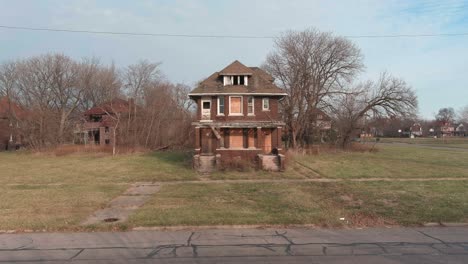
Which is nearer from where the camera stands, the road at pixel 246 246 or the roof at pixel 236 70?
the road at pixel 246 246

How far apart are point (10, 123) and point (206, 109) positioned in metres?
43.6

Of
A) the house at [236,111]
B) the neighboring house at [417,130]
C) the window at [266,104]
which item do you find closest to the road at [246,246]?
the house at [236,111]

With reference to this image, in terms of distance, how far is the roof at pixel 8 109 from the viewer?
5719 centimetres

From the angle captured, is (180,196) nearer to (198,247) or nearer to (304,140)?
(198,247)

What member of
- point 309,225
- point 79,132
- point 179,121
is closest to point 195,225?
point 309,225

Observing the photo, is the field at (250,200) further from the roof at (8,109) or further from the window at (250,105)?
the roof at (8,109)

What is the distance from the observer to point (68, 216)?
1003 cm

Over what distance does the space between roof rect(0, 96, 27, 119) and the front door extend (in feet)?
134

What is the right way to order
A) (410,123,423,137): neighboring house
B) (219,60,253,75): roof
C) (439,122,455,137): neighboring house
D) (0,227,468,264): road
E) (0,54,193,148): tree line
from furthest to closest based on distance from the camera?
1. (410,123,423,137): neighboring house
2. (439,122,455,137): neighboring house
3. (0,54,193,148): tree line
4. (219,60,253,75): roof
5. (0,227,468,264): road

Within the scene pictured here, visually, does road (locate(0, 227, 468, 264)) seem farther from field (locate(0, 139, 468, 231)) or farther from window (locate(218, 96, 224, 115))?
window (locate(218, 96, 224, 115))

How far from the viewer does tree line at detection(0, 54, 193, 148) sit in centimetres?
5212

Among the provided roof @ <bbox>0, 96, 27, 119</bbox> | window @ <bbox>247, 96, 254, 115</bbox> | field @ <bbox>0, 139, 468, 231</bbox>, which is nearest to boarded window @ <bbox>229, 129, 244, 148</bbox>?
window @ <bbox>247, 96, 254, 115</bbox>

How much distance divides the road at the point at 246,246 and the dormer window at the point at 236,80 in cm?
2286

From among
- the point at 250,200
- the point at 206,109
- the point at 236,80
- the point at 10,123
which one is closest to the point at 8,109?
the point at 10,123
